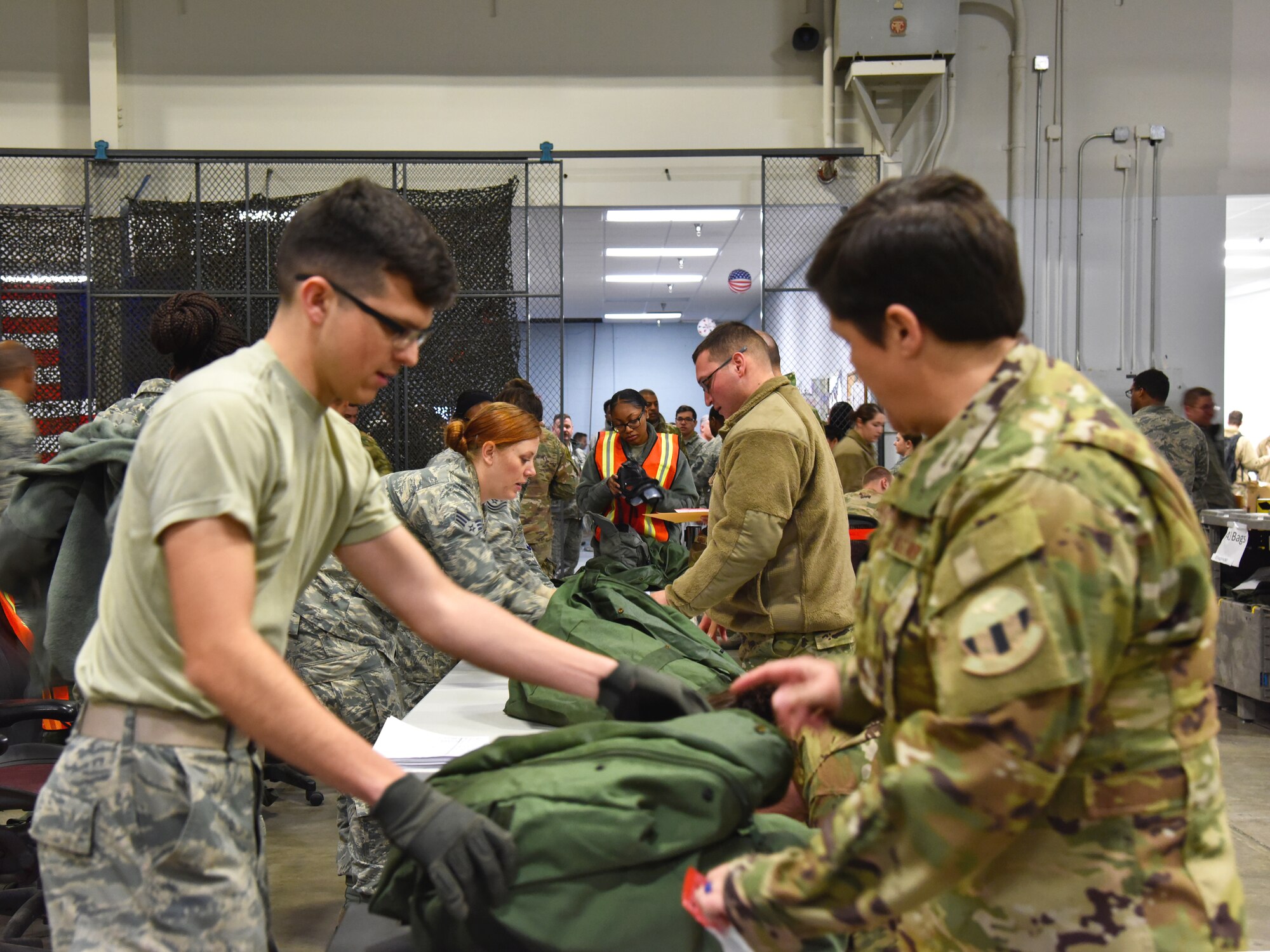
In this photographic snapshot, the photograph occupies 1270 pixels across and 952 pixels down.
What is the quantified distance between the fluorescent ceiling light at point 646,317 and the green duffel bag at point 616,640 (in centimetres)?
1454

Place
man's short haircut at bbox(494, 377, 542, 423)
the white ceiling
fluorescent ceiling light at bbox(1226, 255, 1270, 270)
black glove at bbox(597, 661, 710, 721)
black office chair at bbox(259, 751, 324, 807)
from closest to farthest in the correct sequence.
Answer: black glove at bbox(597, 661, 710, 721), black office chair at bbox(259, 751, 324, 807), man's short haircut at bbox(494, 377, 542, 423), the white ceiling, fluorescent ceiling light at bbox(1226, 255, 1270, 270)

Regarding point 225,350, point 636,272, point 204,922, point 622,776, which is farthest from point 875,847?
point 636,272

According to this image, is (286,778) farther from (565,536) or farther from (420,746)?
(565,536)

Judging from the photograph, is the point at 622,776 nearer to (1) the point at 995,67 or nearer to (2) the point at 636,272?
(1) the point at 995,67

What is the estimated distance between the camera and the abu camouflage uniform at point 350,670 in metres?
2.63

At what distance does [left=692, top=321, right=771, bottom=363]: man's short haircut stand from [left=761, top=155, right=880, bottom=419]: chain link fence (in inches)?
164

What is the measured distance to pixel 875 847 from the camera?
88 cm

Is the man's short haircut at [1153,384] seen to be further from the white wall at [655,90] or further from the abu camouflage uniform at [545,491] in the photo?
the abu camouflage uniform at [545,491]

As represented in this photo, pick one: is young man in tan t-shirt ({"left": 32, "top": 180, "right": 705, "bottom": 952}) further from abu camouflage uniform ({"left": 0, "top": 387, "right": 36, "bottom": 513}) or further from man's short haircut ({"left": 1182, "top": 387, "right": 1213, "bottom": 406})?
man's short haircut ({"left": 1182, "top": 387, "right": 1213, "bottom": 406})

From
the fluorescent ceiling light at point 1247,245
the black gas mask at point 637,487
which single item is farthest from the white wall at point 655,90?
the fluorescent ceiling light at point 1247,245

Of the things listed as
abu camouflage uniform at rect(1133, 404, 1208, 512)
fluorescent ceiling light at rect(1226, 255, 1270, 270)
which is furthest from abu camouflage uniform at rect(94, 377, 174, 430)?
fluorescent ceiling light at rect(1226, 255, 1270, 270)

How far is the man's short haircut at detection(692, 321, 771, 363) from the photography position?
110 inches

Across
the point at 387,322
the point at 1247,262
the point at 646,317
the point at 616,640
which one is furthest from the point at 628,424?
the point at 646,317

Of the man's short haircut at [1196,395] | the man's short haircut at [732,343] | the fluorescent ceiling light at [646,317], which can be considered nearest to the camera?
the man's short haircut at [732,343]
